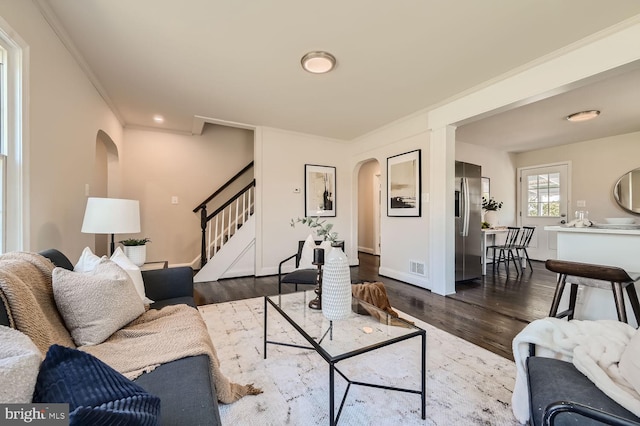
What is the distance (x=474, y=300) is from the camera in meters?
3.15

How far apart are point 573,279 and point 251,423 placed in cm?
217

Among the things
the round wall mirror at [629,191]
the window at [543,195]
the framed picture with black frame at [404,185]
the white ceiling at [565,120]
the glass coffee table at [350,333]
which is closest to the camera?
the glass coffee table at [350,333]

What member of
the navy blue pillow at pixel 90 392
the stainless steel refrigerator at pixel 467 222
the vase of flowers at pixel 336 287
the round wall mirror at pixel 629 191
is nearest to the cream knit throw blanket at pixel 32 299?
the navy blue pillow at pixel 90 392

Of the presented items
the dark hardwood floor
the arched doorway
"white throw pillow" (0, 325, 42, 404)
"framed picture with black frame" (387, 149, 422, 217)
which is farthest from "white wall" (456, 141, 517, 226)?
the arched doorway

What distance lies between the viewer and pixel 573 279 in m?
1.76

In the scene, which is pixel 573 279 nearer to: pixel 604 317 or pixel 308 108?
pixel 604 317

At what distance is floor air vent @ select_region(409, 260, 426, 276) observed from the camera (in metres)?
3.70

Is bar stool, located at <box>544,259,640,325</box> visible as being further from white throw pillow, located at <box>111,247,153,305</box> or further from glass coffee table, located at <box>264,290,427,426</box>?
white throw pillow, located at <box>111,247,153,305</box>

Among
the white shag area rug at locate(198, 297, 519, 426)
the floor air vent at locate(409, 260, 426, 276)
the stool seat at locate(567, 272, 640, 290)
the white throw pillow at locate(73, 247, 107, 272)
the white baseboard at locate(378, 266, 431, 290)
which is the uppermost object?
the white throw pillow at locate(73, 247, 107, 272)

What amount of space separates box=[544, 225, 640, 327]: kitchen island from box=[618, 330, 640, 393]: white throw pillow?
4.10ft

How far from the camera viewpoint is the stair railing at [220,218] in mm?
4180

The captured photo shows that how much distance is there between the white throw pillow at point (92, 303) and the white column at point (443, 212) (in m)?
3.26

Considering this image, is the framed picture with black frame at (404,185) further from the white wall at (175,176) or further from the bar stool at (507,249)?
the white wall at (175,176)

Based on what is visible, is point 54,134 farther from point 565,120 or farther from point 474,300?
point 565,120
